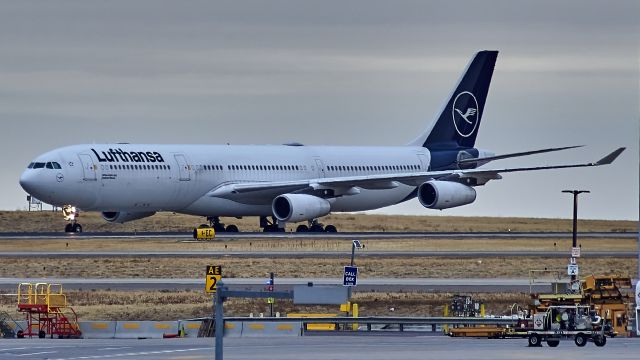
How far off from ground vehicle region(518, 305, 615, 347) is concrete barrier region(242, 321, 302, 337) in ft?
24.4

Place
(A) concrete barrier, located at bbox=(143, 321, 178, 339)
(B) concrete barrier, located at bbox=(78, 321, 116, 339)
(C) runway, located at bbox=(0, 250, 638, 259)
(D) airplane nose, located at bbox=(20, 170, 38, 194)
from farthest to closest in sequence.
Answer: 1. (D) airplane nose, located at bbox=(20, 170, 38, 194)
2. (C) runway, located at bbox=(0, 250, 638, 259)
3. (A) concrete barrier, located at bbox=(143, 321, 178, 339)
4. (B) concrete barrier, located at bbox=(78, 321, 116, 339)

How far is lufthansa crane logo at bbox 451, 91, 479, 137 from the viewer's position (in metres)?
113

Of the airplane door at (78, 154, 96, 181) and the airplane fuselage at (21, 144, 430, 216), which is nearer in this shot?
the airplane door at (78, 154, 96, 181)

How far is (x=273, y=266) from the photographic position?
6819 centimetres

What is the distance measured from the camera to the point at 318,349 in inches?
1464

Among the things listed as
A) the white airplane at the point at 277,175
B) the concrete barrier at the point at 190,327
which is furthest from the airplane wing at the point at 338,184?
the concrete barrier at the point at 190,327

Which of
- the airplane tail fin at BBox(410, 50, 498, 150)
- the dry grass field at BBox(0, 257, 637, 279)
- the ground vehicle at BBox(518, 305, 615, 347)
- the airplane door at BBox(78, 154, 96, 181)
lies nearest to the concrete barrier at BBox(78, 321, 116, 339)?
the ground vehicle at BBox(518, 305, 615, 347)

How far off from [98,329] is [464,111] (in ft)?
233

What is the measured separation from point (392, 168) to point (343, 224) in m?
15.7

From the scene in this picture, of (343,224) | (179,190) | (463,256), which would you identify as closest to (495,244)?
(463,256)

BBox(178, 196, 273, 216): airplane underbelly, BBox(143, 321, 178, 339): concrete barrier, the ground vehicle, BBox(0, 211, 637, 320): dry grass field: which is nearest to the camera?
the ground vehicle

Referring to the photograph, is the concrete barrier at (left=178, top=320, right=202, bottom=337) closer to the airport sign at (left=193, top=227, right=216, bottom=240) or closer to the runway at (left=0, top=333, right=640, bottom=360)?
the runway at (left=0, top=333, right=640, bottom=360)

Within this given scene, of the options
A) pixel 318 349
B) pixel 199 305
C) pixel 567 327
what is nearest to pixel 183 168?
pixel 199 305

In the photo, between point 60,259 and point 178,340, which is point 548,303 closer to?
point 178,340
